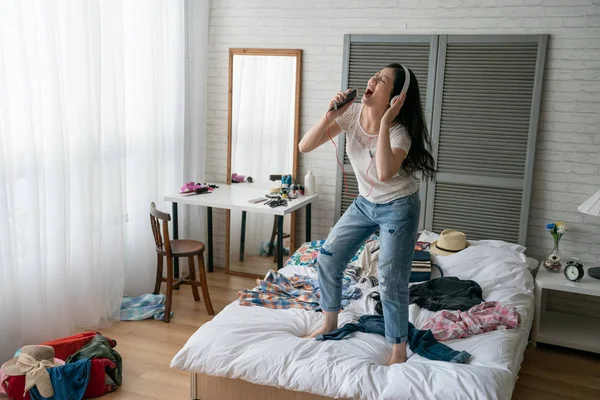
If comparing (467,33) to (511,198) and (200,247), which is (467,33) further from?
(200,247)

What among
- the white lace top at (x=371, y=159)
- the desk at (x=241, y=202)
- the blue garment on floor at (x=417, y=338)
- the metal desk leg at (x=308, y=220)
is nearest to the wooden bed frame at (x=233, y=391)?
the blue garment on floor at (x=417, y=338)

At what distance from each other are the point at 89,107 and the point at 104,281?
42.2 inches

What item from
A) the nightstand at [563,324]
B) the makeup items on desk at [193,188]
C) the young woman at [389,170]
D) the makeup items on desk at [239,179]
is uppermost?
the young woman at [389,170]

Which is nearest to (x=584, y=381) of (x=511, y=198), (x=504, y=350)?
(x=504, y=350)

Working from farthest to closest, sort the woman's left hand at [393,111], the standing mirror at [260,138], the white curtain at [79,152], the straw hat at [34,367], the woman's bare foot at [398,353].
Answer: the standing mirror at [260,138], the white curtain at [79,152], the straw hat at [34,367], the woman's bare foot at [398,353], the woman's left hand at [393,111]

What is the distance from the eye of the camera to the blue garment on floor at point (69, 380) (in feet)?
9.30

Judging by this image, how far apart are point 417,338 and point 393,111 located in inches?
41.3

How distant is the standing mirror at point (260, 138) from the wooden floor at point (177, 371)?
75 centimetres

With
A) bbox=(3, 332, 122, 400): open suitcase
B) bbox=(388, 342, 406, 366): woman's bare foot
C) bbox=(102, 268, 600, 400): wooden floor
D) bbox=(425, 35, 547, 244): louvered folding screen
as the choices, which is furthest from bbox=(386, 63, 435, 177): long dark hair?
bbox=(3, 332, 122, 400): open suitcase

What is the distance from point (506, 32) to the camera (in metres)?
3.94

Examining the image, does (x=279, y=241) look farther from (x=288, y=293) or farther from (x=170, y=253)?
(x=288, y=293)

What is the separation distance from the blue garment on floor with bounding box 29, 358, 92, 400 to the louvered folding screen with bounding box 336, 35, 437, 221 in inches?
84.2

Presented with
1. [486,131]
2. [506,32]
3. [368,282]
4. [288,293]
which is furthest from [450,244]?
[506,32]

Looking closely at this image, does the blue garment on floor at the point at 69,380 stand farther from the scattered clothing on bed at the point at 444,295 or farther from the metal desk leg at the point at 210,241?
the metal desk leg at the point at 210,241
